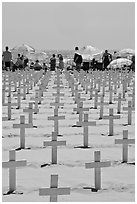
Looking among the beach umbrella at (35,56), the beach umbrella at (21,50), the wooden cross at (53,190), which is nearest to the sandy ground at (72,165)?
the wooden cross at (53,190)

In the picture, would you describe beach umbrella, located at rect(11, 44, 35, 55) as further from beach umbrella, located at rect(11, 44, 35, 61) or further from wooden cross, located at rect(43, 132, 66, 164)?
wooden cross, located at rect(43, 132, 66, 164)

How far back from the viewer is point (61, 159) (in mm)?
5895

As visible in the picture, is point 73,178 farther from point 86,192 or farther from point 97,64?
point 97,64

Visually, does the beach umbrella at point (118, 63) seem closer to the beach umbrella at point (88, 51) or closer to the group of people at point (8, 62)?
the beach umbrella at point (88, 51)

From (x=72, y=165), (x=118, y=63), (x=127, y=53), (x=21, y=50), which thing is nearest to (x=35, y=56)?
(x=21, y=50)

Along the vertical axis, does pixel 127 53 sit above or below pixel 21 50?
below

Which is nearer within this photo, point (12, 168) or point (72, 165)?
point (12, 168)

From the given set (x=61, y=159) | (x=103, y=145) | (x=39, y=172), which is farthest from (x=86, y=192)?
(x=103, y=145)

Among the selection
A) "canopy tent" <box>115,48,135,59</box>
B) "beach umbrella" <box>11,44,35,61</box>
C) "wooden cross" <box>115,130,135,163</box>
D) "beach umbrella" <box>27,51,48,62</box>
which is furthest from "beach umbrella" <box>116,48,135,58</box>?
"wooden cross" <box>115,130,135,163</box>

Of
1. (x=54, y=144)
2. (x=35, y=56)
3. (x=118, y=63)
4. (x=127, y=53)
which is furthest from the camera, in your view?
(x=35, y=56)

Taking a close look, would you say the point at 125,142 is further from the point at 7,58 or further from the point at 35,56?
the point at 35,56

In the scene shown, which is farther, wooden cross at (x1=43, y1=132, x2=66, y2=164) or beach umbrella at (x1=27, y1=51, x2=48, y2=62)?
beach umbrella at (x1=27, y1=51, x2=48, y2=62)

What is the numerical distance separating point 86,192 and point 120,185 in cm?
41

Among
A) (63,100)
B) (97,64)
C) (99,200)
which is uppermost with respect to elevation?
(97,64)
